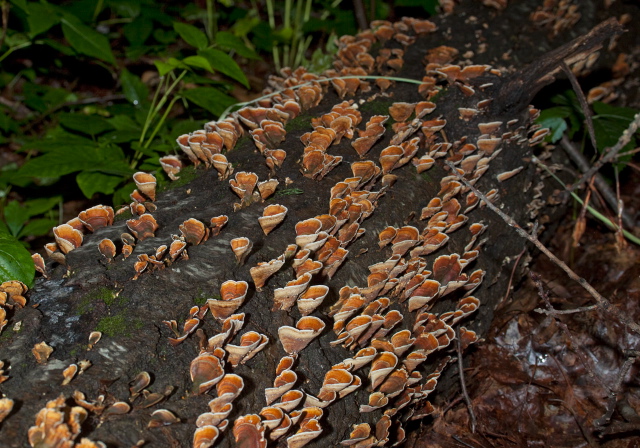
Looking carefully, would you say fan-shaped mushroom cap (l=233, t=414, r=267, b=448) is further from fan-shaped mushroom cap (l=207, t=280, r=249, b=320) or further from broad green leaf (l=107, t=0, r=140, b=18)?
broad green leaf (l=107, t=0, r=140, b=18)

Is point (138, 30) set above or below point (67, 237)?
above

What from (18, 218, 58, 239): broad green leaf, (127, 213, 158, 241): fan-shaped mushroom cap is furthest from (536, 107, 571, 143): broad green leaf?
(18, 218, 58, 239): broad green leaf

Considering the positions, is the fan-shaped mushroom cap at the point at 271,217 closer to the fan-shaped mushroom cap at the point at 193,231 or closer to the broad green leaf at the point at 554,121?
the fan-shaped mushroom cap at the point at 193,231

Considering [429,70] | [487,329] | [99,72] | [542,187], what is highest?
[429,70]

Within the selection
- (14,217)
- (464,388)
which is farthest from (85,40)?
(464,388)

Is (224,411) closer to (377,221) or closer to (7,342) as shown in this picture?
(7,342)

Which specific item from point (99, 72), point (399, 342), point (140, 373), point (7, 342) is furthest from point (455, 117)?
point (99, 72)

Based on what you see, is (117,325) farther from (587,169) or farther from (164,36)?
(164,36)
